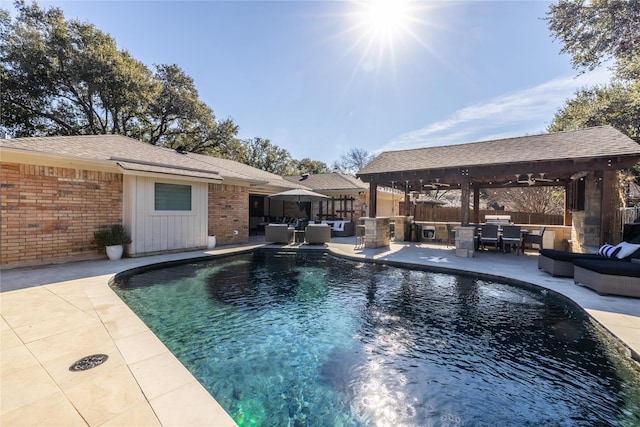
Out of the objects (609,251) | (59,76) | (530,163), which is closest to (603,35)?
(530,163)

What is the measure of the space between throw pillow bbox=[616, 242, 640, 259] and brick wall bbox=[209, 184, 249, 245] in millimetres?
11479

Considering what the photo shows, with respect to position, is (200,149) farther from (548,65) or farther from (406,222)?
(548,65)

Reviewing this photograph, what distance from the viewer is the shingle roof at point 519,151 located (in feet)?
25.8

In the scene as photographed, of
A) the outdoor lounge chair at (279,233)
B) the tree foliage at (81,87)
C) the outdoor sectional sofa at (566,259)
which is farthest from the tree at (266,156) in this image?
the outdoor sectional sofa at (566,259)

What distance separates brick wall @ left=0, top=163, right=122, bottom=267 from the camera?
6.63m

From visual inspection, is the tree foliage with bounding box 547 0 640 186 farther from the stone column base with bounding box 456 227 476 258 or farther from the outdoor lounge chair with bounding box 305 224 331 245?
the outdoor lounge chair with bounding box 305 224 331 245

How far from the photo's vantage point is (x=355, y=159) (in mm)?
40500

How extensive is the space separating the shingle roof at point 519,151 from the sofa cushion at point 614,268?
3672 mm

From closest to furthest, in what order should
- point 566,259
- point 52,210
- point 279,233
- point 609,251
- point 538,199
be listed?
point 609,251 < point 566,259 < point 52,210 < point 279,233 < point 538,199

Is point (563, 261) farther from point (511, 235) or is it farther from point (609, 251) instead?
point (511, 235)

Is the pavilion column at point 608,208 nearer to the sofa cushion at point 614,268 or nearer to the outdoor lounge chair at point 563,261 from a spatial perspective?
the outdoor lounge chair at point 563,261

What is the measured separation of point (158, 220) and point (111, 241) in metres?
1.42

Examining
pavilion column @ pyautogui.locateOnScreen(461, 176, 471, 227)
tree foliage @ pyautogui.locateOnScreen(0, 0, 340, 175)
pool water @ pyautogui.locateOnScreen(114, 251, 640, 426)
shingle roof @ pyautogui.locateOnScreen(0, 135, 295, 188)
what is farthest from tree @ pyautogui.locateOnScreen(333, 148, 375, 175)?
pool water @ pyautogui.locateOnScreen(114, 251, 640, 426)

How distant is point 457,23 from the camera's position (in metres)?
9.32
